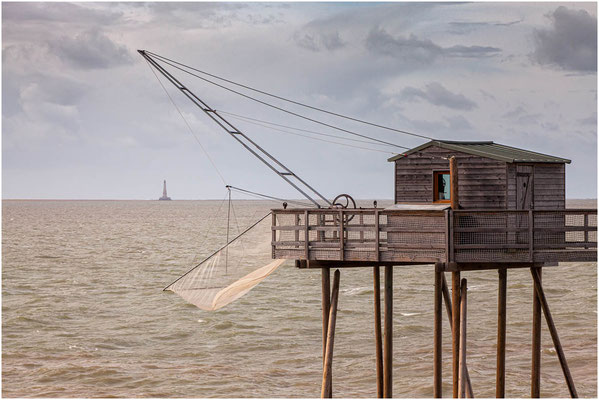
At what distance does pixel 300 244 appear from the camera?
20594 millimetres

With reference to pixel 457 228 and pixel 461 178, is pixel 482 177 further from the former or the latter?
pixel 457 228

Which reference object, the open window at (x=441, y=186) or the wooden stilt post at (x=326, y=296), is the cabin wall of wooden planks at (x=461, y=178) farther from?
the wooden stilt post at (x=326, y=296)

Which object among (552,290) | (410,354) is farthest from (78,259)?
(410,354)

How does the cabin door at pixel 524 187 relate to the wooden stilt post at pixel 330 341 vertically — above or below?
above

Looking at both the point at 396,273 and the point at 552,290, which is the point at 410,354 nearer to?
the point at 552,290

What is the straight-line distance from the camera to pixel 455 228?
19.5 metres

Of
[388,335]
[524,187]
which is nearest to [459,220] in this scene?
[524,187]

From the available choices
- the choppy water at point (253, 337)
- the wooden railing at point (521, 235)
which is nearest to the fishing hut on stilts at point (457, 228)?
the wooden railing at point (521, 235)

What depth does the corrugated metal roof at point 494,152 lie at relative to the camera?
20.8m

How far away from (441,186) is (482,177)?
1179mm

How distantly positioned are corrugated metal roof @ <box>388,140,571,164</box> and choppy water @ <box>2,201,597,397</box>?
31.9 ft

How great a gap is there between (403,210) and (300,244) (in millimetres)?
2681

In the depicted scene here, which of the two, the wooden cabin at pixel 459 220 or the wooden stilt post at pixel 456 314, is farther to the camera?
the wooden stilt post at pixel 456 314

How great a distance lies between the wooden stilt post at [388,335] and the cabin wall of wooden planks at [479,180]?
213 cm
